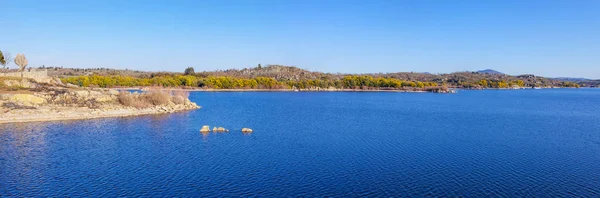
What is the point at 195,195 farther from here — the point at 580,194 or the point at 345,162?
the point at 580,194

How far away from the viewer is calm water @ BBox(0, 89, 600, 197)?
19.9 meters

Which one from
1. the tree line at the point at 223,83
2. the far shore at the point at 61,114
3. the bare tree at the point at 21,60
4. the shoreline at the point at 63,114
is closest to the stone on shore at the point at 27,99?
the shoreline at the point at 63,114

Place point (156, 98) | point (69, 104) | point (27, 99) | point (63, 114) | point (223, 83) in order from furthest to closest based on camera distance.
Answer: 1. point (223, 83)
2. point (156, 98)
3. point (69, 104)
4. point (27, 99)
5. point (63, 114)

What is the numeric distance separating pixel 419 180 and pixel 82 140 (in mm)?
23964

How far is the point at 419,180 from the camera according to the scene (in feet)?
71.1

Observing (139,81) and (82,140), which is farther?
(139,81)

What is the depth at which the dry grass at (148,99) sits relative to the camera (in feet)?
172

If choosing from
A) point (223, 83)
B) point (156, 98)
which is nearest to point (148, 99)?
point (156, 98)

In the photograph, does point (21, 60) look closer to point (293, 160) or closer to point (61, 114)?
point (61, 114)

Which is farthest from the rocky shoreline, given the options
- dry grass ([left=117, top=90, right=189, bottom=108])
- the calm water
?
the calm water

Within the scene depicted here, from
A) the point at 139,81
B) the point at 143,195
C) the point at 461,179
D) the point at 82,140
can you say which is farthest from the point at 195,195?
the point at 139,81

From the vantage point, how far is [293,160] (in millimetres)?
25828

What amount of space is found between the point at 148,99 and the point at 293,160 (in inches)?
1417

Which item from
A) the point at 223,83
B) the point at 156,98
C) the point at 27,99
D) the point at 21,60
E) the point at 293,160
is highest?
the point at 21,60
